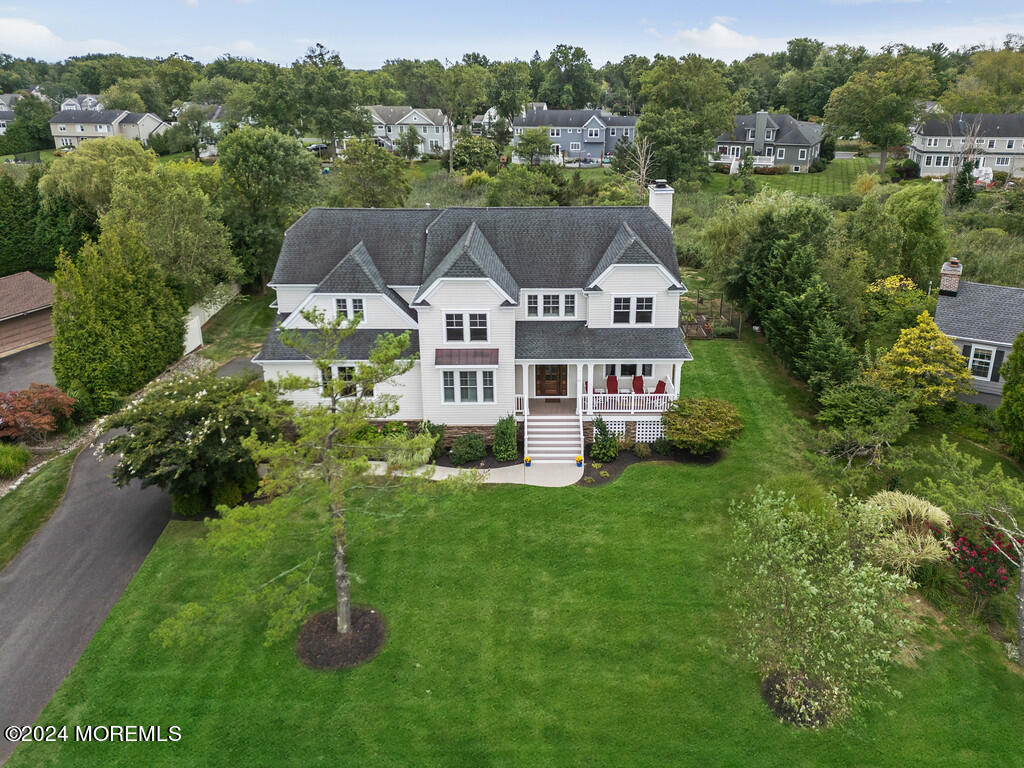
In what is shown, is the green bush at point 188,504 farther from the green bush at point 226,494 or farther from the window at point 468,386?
the window at point 468,386

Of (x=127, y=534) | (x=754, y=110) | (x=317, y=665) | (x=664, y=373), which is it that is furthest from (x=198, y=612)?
(x=754, y=110)

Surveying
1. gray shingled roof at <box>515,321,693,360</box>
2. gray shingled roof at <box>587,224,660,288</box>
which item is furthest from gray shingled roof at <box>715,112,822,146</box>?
gray shingled roof at <box>515,321,693,360</box>

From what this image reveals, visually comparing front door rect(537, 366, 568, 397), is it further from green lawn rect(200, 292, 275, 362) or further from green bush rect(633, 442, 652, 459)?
green lawn rect(200, 292, 275, 362)

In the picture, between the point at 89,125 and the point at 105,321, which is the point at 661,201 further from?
the point at 89,125

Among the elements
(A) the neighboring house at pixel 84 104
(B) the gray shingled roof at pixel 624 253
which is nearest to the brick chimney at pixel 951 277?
(B) the gray shingled roof at pixel 624 253

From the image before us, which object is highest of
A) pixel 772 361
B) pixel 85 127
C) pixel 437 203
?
pixel 85 127

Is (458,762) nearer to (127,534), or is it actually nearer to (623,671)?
(623,671)
